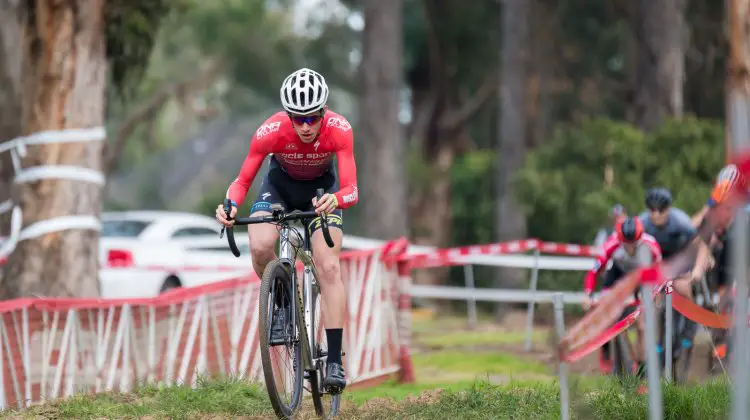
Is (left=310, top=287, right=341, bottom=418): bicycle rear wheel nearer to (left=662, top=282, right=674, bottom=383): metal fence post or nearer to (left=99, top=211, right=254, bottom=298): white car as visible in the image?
(left=662, top=282, right=674, bottom=383): metal fence post

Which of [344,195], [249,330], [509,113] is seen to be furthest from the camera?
[509,113]

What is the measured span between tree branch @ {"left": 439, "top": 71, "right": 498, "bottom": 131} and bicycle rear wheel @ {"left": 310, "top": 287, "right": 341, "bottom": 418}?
29.6 metres

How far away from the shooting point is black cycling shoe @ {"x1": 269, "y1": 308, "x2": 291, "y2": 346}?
26.1ft

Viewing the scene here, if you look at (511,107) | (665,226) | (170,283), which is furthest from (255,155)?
(511,107)

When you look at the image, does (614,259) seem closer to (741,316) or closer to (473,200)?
(741,316)

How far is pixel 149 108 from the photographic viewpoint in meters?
40.1

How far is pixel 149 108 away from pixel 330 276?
106 ft

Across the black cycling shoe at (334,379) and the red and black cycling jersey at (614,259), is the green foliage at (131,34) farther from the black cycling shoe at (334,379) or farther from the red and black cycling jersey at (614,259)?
the black cycling shoe at (334,379)

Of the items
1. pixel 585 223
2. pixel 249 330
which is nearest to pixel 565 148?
pixel 585 223

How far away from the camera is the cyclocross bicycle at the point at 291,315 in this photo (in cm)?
784

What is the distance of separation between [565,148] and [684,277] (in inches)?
570

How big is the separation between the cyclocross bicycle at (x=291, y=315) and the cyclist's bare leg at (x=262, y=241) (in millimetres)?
75

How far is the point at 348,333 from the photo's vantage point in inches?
491

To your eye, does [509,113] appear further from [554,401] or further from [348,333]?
[554,401]
